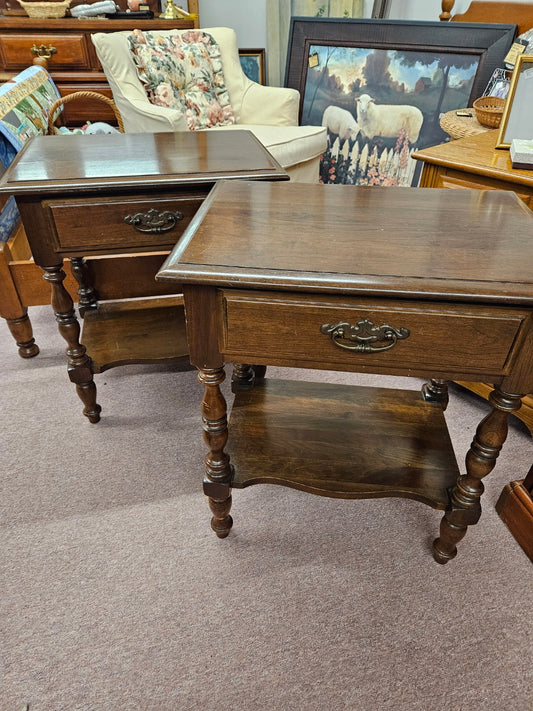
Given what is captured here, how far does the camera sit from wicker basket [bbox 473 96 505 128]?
1.69 metres

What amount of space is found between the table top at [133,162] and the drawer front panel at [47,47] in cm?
263

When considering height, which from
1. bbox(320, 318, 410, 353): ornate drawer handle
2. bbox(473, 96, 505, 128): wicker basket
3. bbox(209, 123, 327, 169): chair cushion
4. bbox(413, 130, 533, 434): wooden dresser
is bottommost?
bbox(209, 123, 327, 169): chair cushion

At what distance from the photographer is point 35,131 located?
2.08 m

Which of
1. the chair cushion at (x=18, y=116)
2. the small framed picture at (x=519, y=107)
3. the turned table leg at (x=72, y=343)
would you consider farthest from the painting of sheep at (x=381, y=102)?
the turned table leg at (x=72, y=343)

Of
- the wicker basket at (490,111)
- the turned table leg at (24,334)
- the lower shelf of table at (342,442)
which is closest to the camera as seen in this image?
the lower shelf of table at (342,442)

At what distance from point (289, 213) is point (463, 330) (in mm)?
432

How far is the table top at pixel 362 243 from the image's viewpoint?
30.0 inches

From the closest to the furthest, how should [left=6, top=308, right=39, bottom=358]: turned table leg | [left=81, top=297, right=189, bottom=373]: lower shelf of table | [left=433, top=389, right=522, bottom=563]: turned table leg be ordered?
1. [left=433, top=389, right=522, bottom=563]: turned table leg
2. [left=81, top=297, right=189, bottom=373]: lower shelf of table
3. [left=6, top=308, right=39, bottom=358]: turned table leg

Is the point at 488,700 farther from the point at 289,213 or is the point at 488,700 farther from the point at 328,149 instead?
the point at 328,149

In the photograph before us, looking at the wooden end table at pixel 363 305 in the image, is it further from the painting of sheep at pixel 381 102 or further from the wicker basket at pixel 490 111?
the painting of sheep at pixel 381 102

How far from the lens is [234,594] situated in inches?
45.6

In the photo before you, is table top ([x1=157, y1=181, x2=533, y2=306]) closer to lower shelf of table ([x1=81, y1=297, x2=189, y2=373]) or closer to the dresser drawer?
the dresser drawer

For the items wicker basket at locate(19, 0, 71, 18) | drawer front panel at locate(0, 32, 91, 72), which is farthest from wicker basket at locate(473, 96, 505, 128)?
wicker basket at locate(19, 0, 71, 18)

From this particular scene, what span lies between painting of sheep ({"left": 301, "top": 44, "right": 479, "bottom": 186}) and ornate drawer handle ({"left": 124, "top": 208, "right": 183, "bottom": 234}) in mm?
1951
